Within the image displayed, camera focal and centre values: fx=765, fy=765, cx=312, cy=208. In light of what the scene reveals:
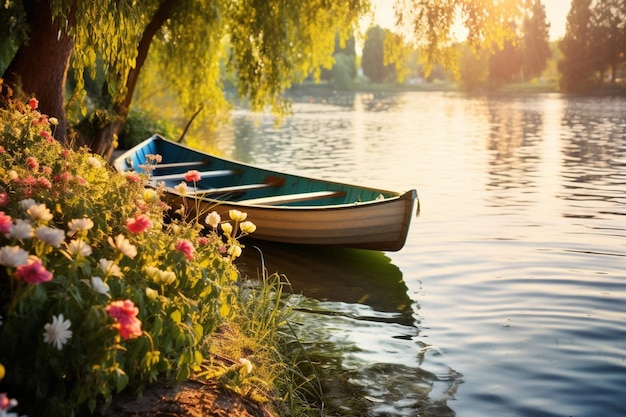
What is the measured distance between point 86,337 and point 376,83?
91.6 m

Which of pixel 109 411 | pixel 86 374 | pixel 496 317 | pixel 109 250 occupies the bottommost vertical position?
pixel 496 317

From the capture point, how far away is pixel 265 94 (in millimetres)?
14102

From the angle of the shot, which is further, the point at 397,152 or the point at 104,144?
the point at 397,152

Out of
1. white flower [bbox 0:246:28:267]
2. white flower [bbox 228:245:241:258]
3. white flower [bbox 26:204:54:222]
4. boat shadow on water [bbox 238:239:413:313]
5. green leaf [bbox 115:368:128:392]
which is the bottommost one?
boat shadow on water [bbox 238:239:413:313]

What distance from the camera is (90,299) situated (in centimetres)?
319

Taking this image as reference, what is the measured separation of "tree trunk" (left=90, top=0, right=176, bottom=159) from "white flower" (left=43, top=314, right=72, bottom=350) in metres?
10.1

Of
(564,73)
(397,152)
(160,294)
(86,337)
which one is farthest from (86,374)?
(564,73)

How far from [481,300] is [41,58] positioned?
6147 mm

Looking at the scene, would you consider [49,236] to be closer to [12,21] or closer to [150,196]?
[150,196]

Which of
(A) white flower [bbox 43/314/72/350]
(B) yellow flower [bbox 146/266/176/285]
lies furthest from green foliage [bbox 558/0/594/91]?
(A) white flower [bbox 43/314/72/350]

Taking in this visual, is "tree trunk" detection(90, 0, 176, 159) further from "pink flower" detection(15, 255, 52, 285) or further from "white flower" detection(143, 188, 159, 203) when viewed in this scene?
"pink flower" detection(15, 255, 52, 285)

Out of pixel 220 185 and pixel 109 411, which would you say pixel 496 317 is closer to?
pixel 109 411

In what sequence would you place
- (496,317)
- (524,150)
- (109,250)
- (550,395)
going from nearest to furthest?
(109,250), (550,395), (496,317), (524,150)

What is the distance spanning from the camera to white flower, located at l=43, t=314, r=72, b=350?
2.87 metres
